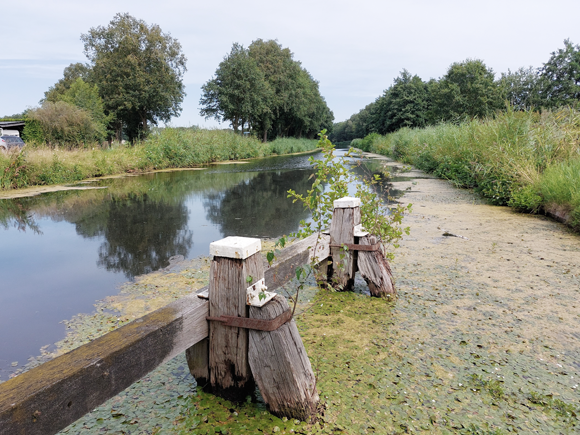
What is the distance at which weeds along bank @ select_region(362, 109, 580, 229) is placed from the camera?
7829 millimetres

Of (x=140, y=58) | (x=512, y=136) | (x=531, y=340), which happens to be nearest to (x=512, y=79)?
(x=140, y=58)

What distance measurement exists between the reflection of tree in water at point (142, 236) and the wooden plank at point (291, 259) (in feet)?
8.38

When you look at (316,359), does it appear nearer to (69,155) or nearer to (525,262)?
(525,262)

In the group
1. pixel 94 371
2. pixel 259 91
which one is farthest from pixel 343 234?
pixel 259 91

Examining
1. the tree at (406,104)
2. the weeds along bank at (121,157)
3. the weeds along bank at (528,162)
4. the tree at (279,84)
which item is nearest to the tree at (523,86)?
the tree at (406,104)

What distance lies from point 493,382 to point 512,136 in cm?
948

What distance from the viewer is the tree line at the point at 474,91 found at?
50.0 meters

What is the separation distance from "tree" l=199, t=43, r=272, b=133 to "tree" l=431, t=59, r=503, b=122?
78.1 ft

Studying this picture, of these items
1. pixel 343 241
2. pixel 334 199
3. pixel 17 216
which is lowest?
pixel 17 216

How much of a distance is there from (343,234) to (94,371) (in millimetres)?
2776

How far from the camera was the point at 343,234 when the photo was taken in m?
3.93

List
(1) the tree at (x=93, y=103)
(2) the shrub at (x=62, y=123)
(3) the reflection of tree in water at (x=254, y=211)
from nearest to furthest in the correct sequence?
(3) the reflection of tree in water at (x=254, y=211) → (2) the shrub at (x=62, y=123) → (1) the tree at (x=93, y=103)

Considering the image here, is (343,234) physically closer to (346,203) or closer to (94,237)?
(346,203)

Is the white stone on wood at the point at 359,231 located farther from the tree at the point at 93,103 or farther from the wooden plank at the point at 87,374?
the tree at the point at 93,103
